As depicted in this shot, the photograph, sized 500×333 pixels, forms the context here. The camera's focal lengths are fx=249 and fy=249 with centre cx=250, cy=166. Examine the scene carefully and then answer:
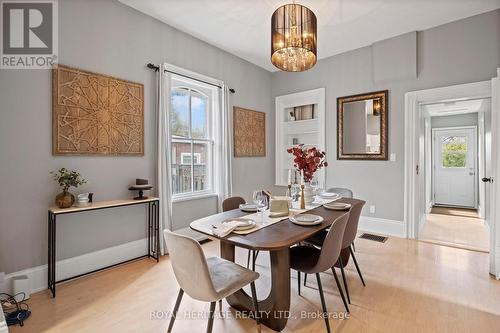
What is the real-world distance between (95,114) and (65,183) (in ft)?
2.64

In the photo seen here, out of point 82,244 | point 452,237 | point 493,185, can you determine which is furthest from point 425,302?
point 82,244

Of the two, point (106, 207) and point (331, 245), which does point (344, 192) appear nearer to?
point (331, 245)

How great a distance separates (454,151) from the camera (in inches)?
244

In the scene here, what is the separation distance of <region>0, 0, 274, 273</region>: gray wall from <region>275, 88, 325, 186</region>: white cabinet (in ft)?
6.55

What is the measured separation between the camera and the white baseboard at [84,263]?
234 cm

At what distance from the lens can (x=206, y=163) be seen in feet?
13.6

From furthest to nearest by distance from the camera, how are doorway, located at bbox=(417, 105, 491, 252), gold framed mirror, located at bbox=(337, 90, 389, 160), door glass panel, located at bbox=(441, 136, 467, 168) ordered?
door glass panel, located at bbox=(441, 136, 467, 168) < doorway, located at bbox=(417, 105, 491, 252) < gold framed mirror, located at bbox=(337, 90, 389, 160)

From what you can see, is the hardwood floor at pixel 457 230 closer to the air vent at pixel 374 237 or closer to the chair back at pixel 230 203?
the air vent at pixel 374 237

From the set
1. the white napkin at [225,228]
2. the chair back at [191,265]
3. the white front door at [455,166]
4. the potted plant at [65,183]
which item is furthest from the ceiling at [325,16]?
the white front door at [455,166]

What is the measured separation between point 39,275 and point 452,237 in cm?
538

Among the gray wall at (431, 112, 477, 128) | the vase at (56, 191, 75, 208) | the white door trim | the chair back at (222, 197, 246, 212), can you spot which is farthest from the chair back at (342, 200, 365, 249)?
the gray wall at (431, 112, 477, 128)

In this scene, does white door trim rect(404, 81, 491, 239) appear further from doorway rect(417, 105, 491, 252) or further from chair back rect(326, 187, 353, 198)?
doorway rect(417, 105, 491, 252)

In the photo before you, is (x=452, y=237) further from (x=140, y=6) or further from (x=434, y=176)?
(x=140, y=6)
